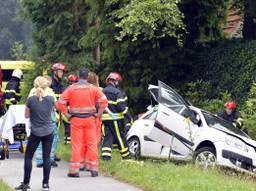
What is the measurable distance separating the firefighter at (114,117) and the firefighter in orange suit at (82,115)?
1.30 metres

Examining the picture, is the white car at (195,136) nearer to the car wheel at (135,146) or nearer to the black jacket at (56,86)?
the car wheel at (135,146)

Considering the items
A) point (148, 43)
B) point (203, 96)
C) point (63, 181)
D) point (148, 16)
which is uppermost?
point (148, 16)

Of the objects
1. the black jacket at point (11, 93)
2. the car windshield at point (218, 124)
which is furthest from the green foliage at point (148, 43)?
the car windshield at point (218, 124)

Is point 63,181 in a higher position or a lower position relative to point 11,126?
lower

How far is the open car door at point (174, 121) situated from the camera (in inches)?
500

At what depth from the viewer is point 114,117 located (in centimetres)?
1230

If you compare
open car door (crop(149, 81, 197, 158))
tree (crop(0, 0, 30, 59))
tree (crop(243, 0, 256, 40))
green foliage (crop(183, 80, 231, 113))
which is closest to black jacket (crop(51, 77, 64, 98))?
open car door (crop(149, 81, 197, 158))

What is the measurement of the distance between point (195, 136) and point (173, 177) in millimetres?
2741

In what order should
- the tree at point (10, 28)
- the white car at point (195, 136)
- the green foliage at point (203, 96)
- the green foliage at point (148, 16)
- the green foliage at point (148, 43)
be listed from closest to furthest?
the white car at point (195, 136)
the green foliage at point (148, 16)
the green foliage at point (203, 96)
the green foliage at point (148, 43)
the tree at point (10, 28)

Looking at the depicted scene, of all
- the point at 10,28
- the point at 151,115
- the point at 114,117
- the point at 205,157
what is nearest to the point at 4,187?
the point at 114,117

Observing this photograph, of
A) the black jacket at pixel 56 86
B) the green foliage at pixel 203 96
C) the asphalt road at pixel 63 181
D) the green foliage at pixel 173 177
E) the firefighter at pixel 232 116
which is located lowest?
the asphalt road at pixel 63 181

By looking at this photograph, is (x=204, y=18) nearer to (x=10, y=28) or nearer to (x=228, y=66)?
(x=228, y=66)

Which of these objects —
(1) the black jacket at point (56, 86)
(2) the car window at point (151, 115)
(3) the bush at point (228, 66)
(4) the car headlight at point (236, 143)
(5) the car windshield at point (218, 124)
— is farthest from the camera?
(3) the bush at point (228, 66)

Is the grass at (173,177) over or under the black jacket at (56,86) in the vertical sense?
under
